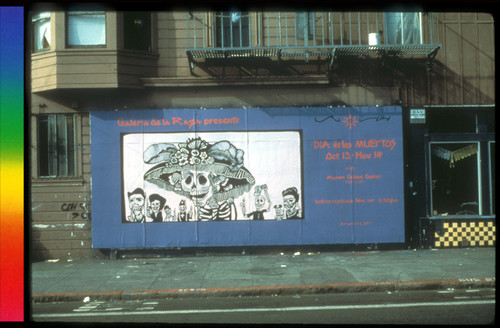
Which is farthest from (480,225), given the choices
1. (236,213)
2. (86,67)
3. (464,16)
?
(86,67)

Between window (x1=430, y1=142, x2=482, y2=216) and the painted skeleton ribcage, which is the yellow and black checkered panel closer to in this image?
window (x1=430, y1=142, x2=482, y2=216)

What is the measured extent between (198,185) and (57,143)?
3.42 metres

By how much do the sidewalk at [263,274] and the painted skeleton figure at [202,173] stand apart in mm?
1207

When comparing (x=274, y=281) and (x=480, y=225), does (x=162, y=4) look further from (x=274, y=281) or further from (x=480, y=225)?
(x=480, y=225)

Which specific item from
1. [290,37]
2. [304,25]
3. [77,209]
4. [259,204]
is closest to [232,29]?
[290,37]

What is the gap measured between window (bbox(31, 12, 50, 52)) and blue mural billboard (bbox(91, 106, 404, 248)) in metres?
2.06

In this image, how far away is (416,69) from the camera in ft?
42.2

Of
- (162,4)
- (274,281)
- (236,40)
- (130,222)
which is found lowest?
(274,281)

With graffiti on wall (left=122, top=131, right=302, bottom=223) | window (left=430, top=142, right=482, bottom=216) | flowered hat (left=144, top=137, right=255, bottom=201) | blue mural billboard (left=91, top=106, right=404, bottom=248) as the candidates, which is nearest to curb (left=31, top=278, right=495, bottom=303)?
blue mural billboard (left=91, top=106, right=404, bottom=248)

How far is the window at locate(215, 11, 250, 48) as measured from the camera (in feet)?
42.2

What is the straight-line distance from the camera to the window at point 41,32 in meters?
12.5

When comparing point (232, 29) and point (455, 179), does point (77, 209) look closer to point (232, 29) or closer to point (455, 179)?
point (232, 29)

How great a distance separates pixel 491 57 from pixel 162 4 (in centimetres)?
1046

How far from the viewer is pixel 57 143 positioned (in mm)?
12773
